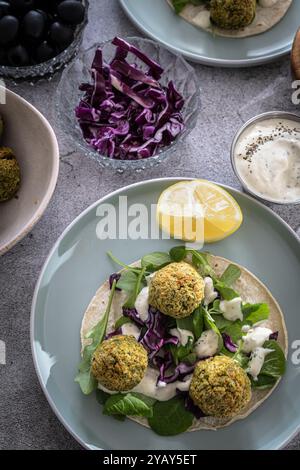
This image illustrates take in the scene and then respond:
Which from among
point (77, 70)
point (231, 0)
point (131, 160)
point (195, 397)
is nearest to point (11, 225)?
point (131, 160)

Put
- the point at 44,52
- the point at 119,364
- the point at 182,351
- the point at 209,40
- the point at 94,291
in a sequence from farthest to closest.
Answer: the point at 209,40 → the point at 44,52 → the point at 94,291 → the point at 182,351 → the point at 119,364

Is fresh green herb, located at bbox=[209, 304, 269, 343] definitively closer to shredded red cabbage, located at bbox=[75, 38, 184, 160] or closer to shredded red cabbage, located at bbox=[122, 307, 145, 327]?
shredded red cabbage, located at bbox=[122, 307, 145, 327]

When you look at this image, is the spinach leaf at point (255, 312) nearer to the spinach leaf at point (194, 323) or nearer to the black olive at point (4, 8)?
the spinach leaf at point (194, 323)

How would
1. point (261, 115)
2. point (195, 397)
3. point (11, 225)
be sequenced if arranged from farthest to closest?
point (261, 115)
point (11, 225)
point (195, 397)

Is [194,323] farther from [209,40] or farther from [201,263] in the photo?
[209,40]

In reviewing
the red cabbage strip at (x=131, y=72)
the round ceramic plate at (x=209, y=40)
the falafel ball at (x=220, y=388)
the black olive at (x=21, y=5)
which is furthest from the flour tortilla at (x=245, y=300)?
the black olive at (x=21, y=5)

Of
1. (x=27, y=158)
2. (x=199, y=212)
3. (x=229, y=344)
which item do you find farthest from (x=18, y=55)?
(x=229, y=344)

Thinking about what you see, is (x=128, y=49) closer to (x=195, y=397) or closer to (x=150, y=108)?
(x=150, y=108)
